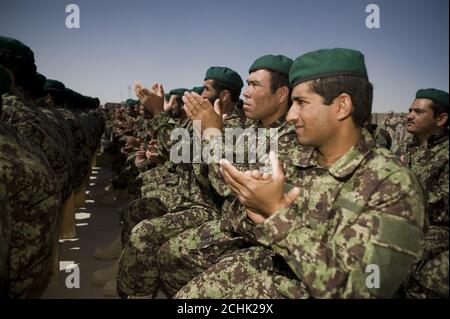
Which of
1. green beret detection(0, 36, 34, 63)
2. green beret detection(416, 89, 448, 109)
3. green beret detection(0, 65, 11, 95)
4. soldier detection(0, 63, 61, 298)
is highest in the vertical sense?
green beret detection(0, 36, 34, 63)

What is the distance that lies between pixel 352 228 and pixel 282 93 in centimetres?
191

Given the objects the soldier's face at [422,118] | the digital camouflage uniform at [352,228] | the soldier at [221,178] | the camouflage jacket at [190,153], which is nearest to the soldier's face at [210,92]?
the camouflage jacket at [190,153]

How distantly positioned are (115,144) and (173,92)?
797 cm

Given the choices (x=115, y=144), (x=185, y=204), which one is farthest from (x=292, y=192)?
(x=115, y=144)

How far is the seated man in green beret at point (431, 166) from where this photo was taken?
2490 millimetres

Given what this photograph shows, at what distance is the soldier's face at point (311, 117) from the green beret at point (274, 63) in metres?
1.37

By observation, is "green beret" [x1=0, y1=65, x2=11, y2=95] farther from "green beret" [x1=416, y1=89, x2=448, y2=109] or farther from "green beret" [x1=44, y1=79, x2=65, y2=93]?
"green beret" [x1=44, y1=79, x2=65, y2=93]

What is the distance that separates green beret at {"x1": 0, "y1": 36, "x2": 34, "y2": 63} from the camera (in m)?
3.15

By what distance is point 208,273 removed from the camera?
2.30m

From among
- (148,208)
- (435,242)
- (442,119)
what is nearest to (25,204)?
(148,208)

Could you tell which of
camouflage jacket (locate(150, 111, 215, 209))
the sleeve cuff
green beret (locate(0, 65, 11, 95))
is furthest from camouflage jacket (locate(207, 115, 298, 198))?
the sleeve cuff

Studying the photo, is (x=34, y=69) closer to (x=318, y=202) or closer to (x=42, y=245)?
(x=42, y=245)

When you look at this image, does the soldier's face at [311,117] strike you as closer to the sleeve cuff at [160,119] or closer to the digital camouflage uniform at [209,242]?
the digital camouflage uniform at [209,242]

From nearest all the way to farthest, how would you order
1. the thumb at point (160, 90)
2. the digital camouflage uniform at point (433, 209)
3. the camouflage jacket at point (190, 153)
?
the digital camouflage uniform at point (433, 209)
the camouflage jacket at point (190, 153)
the thumb at point (160, 90)
